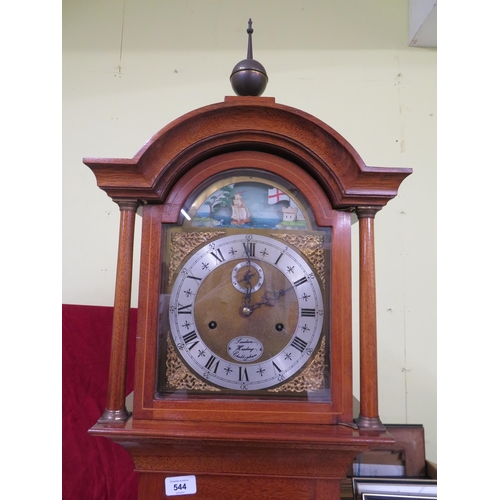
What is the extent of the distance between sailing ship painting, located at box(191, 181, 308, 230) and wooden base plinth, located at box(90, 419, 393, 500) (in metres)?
0.42

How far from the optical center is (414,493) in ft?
3.34

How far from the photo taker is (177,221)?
2.68 ft

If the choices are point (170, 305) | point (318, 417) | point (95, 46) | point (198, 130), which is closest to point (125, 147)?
point (95, 46)

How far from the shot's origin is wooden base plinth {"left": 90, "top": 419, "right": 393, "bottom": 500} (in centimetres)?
73

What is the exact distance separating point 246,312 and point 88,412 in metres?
0.76

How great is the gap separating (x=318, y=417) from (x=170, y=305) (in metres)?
0.39

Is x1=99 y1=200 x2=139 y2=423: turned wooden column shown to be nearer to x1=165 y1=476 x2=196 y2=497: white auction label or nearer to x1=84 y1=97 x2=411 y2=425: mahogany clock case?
x1=84 y1=97 x2=411 y2=425: mahogany clock case

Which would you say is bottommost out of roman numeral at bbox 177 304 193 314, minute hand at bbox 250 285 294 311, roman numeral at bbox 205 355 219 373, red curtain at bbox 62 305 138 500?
red curtain at bbox 62 305 138 500

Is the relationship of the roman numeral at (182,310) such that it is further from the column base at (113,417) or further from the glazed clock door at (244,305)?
the column base at (113,417)

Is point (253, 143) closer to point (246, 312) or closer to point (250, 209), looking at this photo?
point (250, 209)

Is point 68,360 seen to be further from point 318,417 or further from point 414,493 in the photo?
point 414,493

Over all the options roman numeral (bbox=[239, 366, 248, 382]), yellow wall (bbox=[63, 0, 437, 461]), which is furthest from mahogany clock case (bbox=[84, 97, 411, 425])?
yellow wall (bbox=[63, 0, 437, 461])

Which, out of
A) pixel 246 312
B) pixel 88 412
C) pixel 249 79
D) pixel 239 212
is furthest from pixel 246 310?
pixel 88 412

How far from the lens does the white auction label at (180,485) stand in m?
0.76
